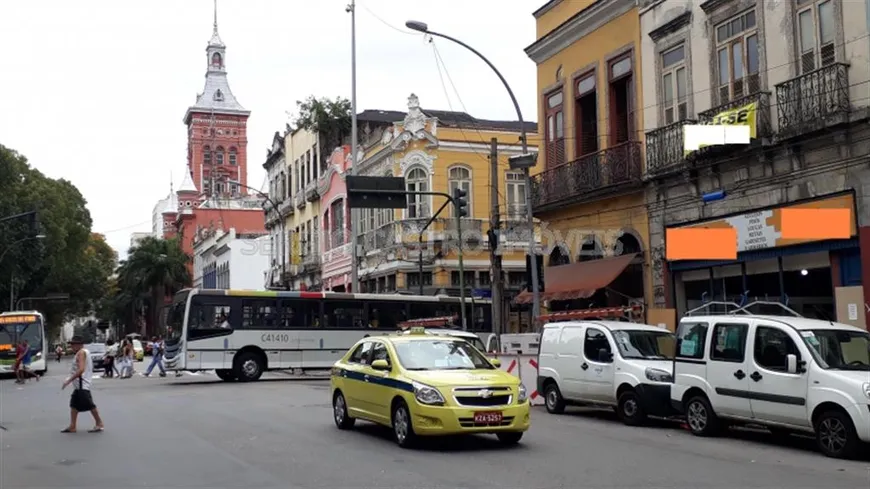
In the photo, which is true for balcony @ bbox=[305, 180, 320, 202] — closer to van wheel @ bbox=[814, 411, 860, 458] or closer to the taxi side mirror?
the taxi side mirror

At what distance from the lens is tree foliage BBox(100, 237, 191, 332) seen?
9462 cm

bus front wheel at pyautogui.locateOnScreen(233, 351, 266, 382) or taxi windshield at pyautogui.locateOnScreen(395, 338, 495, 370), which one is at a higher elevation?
taxi windshield at pyautogui.locateOnScreen(395, 338, 495, 370)

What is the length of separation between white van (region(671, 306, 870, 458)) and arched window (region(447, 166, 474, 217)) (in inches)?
1087

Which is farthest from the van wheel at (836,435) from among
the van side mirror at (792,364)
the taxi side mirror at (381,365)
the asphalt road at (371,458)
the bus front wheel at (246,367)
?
the bus front wheel at (246,367)

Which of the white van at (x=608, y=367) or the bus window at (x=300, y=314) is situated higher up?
the bus window at (x=300, y=314)

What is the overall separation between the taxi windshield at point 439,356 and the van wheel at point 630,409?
11.8 feet

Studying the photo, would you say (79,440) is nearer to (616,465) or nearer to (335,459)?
(335,459)

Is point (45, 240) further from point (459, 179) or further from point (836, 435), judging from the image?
point (836, 435)

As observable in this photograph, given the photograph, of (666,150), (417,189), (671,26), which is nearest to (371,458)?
(666,150)

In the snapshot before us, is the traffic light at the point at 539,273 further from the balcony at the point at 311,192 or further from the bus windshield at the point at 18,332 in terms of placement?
the balcony at the point at 311,192

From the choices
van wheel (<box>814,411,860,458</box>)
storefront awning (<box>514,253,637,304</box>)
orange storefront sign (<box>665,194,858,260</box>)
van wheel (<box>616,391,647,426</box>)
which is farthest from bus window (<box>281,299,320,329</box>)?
van wheel (<box>814,411,860,458</box>)

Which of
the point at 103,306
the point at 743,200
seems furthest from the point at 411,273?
the point at 103,306

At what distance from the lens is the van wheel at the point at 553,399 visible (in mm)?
18172

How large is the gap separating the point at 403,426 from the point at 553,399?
639 cm
